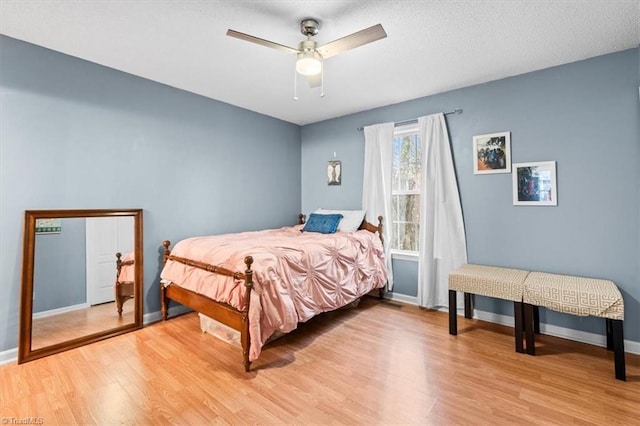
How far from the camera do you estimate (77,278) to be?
2.71 metres

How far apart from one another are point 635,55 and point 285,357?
12.5 ft

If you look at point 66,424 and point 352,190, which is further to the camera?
point 352,190

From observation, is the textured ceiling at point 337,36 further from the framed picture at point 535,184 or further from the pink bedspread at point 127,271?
the pink bedspread at point 127,271

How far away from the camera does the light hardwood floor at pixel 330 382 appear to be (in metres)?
1.75

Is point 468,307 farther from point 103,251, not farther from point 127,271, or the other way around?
point 103,251

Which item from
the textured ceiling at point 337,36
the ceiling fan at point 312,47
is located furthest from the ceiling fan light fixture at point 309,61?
the textured ceiling at point 337,36

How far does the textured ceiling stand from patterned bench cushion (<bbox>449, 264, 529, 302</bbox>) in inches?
76.6

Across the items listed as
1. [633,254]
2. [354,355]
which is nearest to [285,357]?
[354,355]

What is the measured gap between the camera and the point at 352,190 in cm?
428

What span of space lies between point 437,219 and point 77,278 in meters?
3.67

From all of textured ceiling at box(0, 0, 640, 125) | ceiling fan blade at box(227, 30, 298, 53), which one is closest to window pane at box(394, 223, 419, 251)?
textured ceiling at box(0, 0, 640, 125)

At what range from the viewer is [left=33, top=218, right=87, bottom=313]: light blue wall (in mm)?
2482

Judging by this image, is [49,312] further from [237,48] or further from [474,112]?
[474,112]

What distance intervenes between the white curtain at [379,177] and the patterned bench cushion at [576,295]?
64.0 inches
